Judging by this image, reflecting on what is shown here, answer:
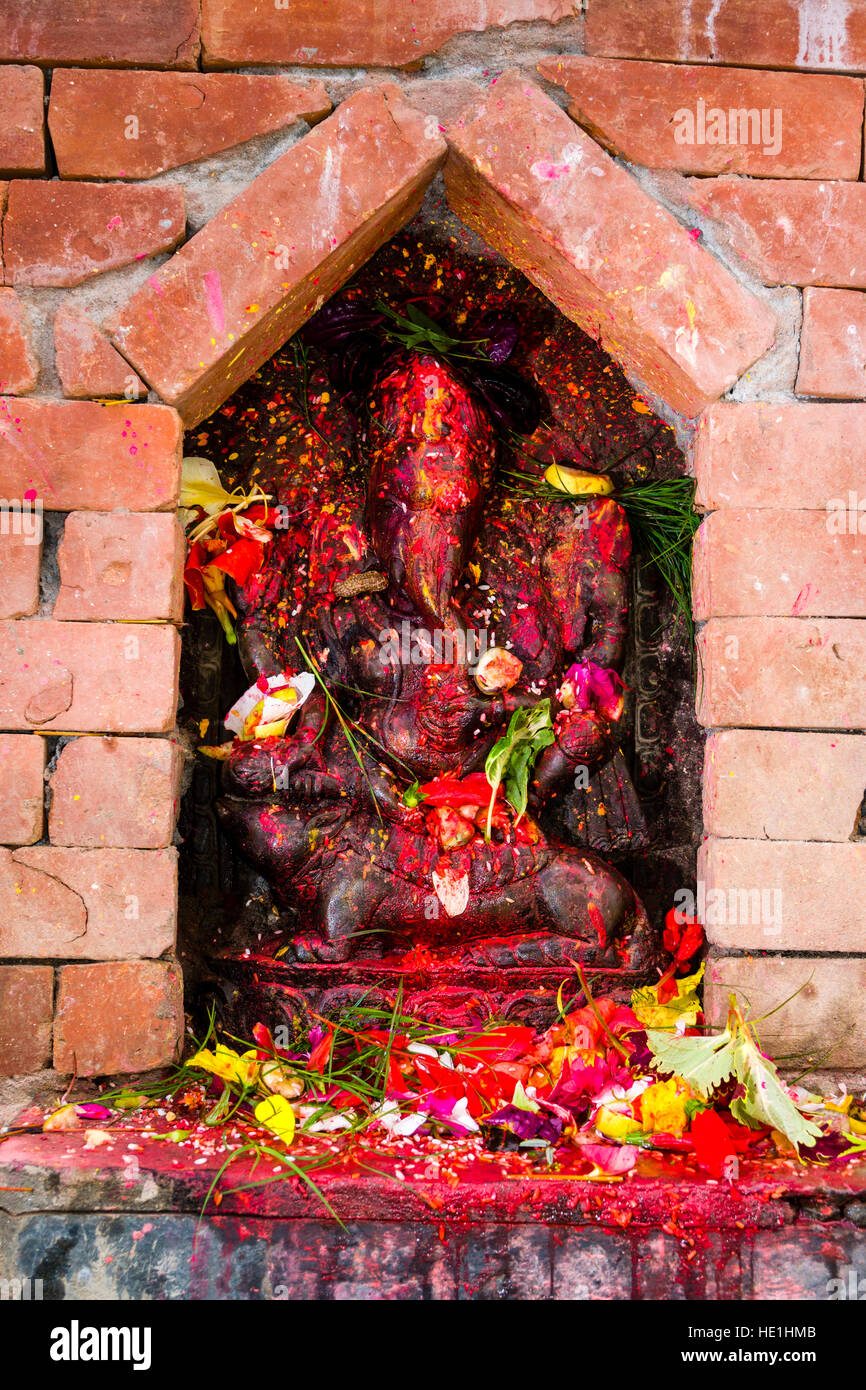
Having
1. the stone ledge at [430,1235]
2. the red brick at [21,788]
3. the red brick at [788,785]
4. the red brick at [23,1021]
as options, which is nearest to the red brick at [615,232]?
the red brick at [788,785]

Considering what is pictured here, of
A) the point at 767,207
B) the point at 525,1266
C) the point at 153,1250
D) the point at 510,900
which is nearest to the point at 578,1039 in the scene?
the point at 510,900

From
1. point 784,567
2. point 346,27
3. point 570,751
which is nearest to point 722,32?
point 346,27

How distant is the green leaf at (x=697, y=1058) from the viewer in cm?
299

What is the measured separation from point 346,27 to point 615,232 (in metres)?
1.01

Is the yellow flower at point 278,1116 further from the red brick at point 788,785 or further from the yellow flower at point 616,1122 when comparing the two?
the red brick at point 788,785

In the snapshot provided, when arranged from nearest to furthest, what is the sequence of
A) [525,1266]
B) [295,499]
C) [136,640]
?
[525,1266]
[136,640]
[295,499]

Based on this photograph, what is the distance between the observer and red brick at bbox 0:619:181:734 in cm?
319

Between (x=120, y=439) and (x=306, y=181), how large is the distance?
3.10ft

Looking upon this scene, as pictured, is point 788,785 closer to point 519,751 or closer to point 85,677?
point 519,751

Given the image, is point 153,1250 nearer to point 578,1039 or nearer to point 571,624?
point 578,1039

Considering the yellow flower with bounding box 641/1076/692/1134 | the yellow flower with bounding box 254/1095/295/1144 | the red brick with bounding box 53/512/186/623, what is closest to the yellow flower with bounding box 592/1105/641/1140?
the yellow flower with bounding box 641/1076/692/1134

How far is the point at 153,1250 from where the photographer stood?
271 centimetres

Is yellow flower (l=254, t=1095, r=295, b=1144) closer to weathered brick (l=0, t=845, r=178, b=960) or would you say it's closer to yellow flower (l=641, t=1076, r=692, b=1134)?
weathered brick (l=0, t=845, r=178, b=960)

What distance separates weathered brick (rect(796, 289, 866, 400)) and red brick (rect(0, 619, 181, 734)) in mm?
2077
